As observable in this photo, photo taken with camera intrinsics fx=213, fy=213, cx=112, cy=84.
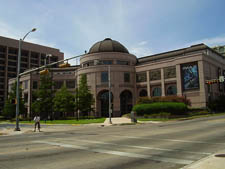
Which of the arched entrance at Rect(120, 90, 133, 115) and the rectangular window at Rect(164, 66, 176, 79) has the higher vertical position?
the rectangular window at Rect(164, 66, 176, 79)

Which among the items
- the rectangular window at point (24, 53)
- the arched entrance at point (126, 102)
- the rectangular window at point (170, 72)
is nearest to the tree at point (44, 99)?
the arched entrance at point (126, 102)

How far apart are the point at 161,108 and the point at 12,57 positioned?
87363 mm

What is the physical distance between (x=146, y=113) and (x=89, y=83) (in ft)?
78.3

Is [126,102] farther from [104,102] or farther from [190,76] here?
[190,76]

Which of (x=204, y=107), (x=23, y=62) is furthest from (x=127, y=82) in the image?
(x=23, y=62)

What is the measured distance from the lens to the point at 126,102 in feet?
202

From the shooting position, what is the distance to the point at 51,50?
115688 mm

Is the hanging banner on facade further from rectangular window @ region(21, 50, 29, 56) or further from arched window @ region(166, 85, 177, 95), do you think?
rectangular window @ region(21, 50, 29, 56)

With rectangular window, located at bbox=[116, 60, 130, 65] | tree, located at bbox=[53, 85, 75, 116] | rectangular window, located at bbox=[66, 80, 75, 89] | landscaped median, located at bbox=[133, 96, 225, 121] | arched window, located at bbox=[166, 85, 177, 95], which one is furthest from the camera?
rectangular window, located at bbox=[66, 80, 75, 89]

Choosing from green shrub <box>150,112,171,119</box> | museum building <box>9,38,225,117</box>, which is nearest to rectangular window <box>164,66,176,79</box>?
museum building <box>9,38,225,117</box>

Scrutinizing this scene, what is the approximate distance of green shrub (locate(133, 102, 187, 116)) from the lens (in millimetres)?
40125

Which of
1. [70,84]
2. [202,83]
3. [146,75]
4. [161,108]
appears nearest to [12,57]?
[70,84]

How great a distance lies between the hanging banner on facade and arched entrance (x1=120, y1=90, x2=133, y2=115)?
16.3 m

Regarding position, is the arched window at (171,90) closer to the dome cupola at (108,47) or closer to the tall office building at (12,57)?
the dome cupola at (108,47)
